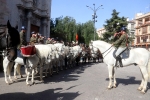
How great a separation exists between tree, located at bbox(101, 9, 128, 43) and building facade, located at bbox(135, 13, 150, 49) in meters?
23.7

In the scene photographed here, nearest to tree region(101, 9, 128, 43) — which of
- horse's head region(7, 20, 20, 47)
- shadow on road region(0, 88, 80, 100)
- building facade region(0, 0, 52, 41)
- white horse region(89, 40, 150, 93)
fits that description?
building facade region(0, 0, 52, 41)

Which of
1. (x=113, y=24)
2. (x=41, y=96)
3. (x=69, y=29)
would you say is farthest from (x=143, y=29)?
(x=41, y=96)

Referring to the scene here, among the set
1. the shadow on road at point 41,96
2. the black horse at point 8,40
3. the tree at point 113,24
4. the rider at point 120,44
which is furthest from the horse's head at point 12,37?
the tree at point 113,24

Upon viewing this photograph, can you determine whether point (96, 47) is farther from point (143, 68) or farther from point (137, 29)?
point (137, 29)

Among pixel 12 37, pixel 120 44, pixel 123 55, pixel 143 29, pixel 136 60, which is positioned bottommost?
pixel 136 60

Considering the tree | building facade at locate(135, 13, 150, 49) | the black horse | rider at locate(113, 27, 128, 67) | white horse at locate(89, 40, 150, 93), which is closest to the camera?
the black horse

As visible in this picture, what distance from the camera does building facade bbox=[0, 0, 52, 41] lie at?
20.5 m

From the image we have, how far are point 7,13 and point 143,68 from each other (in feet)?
53.8

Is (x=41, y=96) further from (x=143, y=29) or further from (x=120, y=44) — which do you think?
(x=143, y=29)

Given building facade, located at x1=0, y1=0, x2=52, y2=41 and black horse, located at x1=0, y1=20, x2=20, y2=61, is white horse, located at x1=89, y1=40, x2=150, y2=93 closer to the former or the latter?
black horse, located at x1=0, y1=20, x2=20, y2=61

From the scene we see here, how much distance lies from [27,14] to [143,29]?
168 ft

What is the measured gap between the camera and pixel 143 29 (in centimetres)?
6669

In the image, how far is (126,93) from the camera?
318 inches

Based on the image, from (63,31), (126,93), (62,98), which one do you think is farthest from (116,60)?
(63,31)
